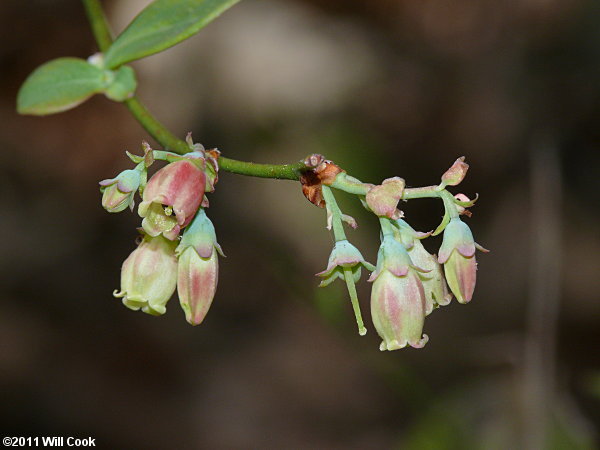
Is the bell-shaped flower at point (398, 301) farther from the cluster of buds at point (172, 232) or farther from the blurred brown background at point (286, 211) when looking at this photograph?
the blurred brown background at point (286, 211)

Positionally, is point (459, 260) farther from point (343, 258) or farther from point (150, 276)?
point (150, 276)

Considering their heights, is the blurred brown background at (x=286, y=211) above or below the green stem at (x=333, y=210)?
above

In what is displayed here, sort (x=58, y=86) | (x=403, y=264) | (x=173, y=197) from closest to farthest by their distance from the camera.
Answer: (x=173, y=197)
(x=403, y=264)
(x=58, y=86)

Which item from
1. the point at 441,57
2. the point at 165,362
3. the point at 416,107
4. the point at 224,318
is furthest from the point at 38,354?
the point at 441,57

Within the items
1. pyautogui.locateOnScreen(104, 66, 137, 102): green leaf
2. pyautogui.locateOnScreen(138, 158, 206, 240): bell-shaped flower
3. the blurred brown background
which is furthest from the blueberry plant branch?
the blurred brown background

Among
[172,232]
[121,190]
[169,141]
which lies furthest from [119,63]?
[172,232]

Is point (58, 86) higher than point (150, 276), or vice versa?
point (58, 86)

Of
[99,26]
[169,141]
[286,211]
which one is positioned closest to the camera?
[169,141]

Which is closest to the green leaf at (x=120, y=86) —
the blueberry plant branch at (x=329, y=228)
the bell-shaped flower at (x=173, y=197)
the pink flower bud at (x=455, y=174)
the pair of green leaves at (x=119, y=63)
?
the pair of green leaves at (x=119, y=63)

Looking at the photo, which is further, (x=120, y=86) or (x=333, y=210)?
(x=120, y=86)
